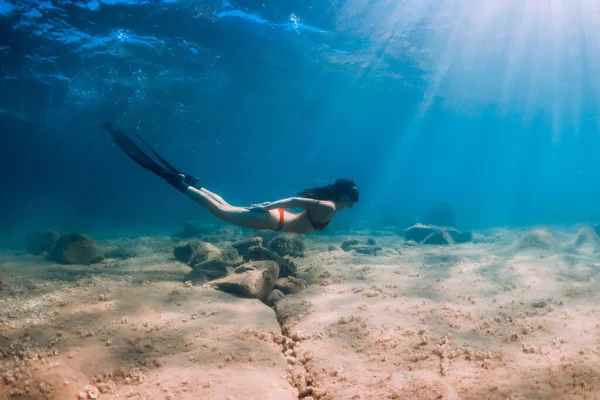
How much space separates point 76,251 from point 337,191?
7776 millimetres

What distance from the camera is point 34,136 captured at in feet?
129

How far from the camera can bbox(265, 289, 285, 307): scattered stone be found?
5.51 m

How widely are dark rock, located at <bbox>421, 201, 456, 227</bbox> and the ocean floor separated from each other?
785 inches

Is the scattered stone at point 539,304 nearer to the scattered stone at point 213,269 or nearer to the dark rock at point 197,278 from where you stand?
the scattered stone at point 213,269

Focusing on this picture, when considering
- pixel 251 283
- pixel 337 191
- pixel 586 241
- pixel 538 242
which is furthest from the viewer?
pixel 586 241

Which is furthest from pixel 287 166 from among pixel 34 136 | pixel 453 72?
pixel 453 72

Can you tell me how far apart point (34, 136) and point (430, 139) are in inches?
2695

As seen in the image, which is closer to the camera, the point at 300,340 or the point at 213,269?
the point at 300,340

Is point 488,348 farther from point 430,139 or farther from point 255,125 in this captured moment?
point 430,139

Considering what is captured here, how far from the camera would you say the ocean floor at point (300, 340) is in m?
2.79

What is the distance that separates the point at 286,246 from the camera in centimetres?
992

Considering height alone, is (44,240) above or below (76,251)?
below

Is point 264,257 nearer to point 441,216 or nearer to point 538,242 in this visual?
point 538,242

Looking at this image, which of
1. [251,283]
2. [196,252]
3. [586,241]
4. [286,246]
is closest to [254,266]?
[251,283]
